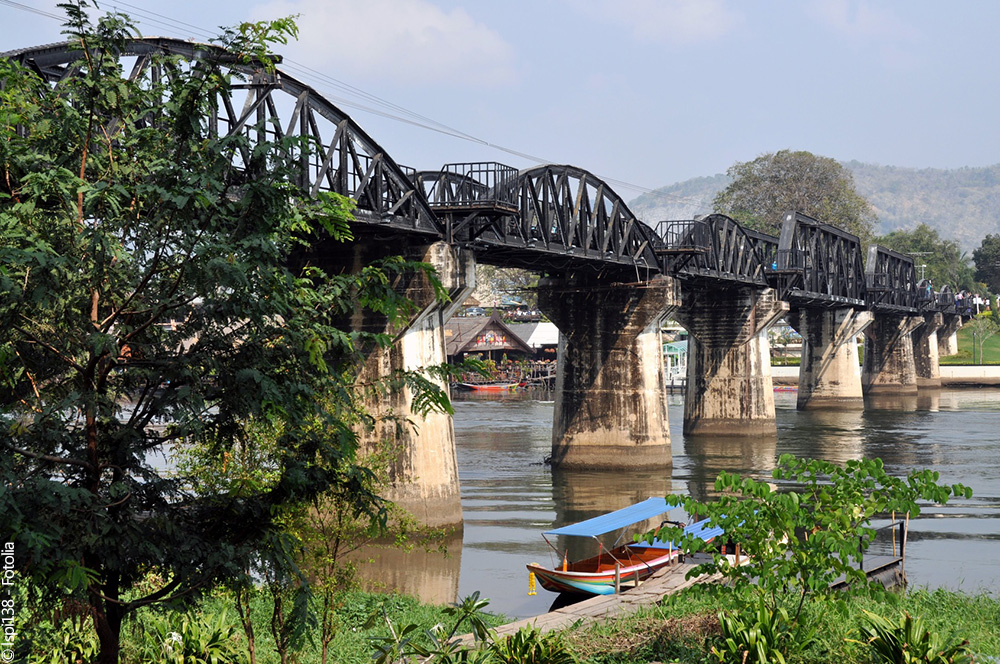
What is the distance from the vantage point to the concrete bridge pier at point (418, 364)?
3959 centimetres

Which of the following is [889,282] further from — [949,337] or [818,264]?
[949,337]

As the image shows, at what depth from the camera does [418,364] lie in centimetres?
3934

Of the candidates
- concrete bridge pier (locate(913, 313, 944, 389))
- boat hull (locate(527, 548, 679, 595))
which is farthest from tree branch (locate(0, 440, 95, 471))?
concrete bridge pier (locate(913, 313, 944, 389))

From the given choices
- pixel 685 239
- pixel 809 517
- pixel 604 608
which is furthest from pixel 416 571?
pixel 685 239

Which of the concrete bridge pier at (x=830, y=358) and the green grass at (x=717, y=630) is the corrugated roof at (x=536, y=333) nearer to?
the concrete bridge pier at (x=830, y=358)

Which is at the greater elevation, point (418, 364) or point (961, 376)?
point (418, 364)

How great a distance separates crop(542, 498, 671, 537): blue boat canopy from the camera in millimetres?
32531

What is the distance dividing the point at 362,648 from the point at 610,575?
12290mm

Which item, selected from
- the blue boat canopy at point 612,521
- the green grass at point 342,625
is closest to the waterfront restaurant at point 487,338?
the blue boat canopy at point 612,521

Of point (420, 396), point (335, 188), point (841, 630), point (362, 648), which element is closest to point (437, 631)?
point (362, 648)

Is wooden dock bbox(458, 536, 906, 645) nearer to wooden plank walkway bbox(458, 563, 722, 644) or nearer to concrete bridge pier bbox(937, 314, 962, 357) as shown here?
wooden plank walkway bbox(458, 563, 722, 644)

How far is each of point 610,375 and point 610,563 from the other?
2983cm

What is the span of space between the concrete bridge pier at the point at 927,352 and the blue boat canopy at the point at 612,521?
126518 mm

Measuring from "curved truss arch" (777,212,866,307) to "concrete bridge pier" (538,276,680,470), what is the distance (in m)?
26.0
